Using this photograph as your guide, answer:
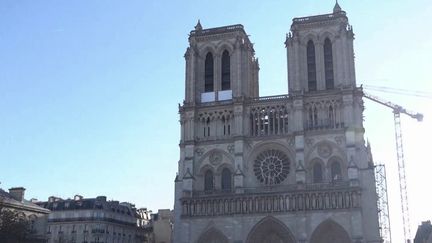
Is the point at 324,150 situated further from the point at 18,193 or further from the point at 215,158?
the point at 18,193

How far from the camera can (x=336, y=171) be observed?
201 feet

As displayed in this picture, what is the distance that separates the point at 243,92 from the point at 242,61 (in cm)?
387

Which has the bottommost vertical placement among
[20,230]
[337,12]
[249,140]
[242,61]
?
[20,230]

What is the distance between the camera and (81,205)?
251 feet

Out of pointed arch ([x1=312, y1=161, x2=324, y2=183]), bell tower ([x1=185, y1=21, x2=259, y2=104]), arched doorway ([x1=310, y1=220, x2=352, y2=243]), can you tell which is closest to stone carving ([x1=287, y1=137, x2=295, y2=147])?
pointed arch ([x1=312, y1=161, x2=324, y2=183])

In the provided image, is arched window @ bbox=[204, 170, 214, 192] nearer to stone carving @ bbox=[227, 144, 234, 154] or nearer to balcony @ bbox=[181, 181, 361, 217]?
balcony @ bbox=[181, 181, 361, 217]

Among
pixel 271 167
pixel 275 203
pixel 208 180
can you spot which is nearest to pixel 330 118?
pixel 271 167

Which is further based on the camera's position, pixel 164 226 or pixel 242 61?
pixel 164 226

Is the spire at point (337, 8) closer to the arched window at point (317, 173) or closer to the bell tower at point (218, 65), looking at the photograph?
the bell tower at point (218, 65)

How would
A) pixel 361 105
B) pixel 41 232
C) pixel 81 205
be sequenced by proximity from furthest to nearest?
1. pixel 81 205
2. pixel 361 105
3. pixel 41 232

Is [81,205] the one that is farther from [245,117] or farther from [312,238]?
[312,238]

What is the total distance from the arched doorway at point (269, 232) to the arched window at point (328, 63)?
15548mm

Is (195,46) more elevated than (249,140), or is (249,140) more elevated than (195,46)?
(195,46)

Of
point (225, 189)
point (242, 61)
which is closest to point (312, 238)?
point (225, 189)
